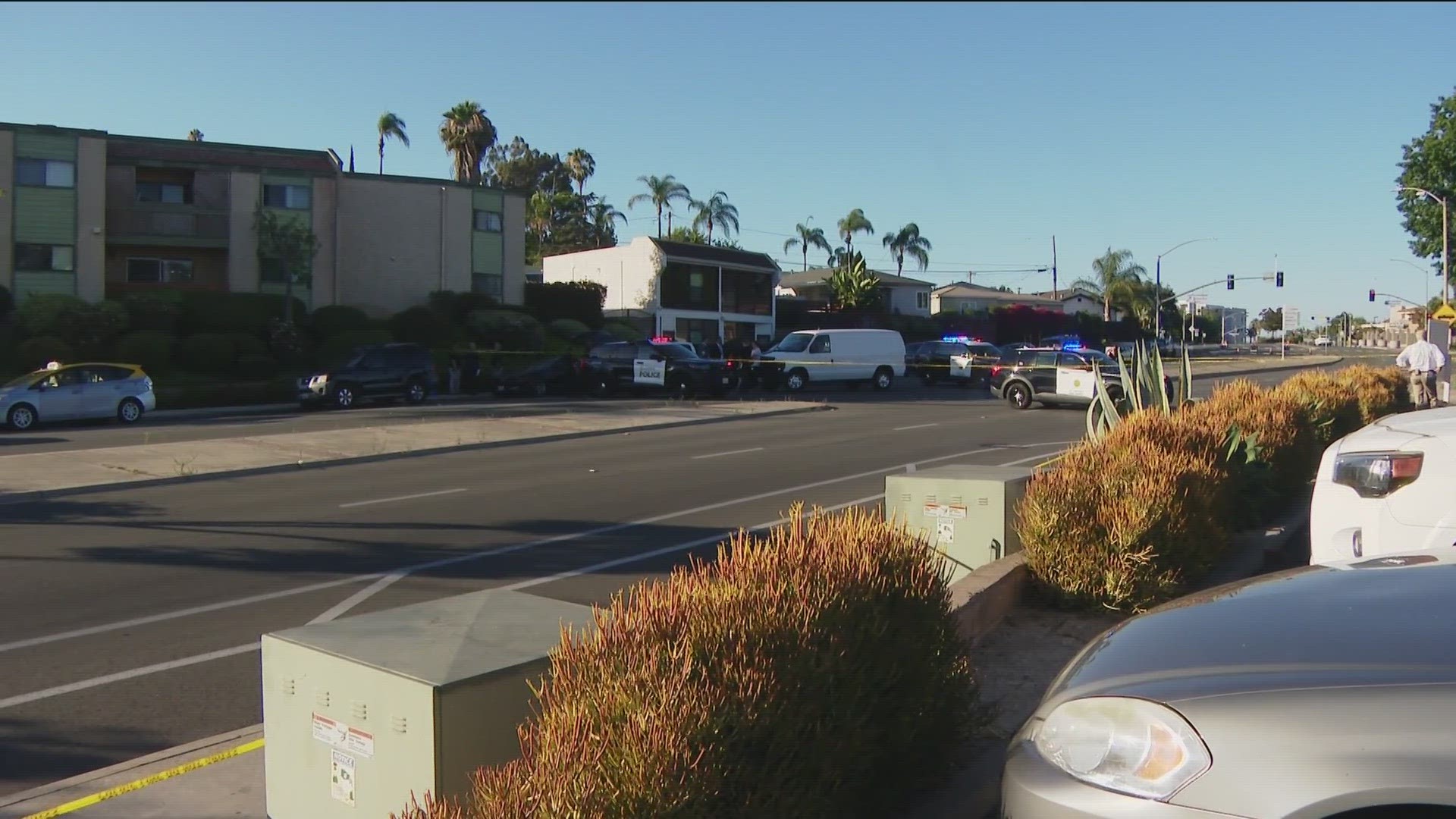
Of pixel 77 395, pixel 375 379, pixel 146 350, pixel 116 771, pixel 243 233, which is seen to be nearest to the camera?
pixel 116 771

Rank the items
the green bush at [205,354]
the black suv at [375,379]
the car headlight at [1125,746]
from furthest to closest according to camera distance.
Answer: the green bush at [205,354]
the black suv at [375,379]
the car headlight at [1125,746]

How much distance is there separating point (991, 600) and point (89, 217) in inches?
1551

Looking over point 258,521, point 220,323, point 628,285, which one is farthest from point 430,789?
point 628,285

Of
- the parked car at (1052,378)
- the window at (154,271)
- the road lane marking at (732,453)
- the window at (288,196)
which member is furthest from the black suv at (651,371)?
the window at (154,271)

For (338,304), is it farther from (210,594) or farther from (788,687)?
(788,687)

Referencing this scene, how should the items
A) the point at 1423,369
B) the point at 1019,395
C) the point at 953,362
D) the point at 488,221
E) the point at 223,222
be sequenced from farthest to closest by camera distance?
the point at 488,221 → the point at 223,222 → the point at 953,362 → the point at 1019,395 → the point at 1423,369

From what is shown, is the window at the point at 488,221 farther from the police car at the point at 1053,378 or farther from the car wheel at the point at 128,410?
the police car at the point at 1053,378

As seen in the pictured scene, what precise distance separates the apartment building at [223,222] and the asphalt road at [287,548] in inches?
1006

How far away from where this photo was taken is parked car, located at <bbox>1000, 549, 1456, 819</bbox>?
8.69ft

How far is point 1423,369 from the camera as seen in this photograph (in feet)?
71.1

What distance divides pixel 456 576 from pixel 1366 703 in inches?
303

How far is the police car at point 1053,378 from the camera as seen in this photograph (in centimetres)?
2828

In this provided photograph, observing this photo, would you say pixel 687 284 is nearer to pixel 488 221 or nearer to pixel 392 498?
pixel 488 221

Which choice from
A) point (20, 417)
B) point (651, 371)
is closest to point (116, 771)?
point (20, 417)
